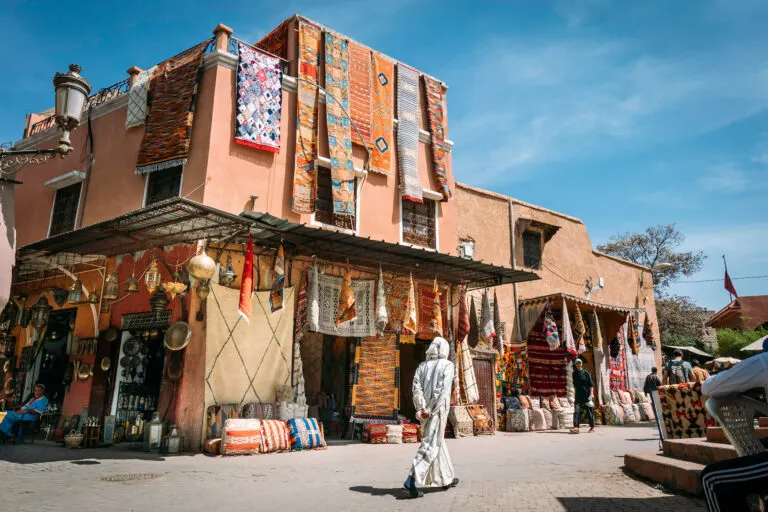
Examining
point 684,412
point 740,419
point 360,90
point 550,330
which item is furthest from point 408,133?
point 740,419

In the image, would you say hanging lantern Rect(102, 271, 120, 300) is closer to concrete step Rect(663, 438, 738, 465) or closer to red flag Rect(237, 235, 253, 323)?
red flag Rect(237, 235, 253, 323)

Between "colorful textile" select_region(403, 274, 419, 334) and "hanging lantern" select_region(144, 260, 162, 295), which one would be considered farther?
"colorful textile" select_region(403, 274, 419, 334)

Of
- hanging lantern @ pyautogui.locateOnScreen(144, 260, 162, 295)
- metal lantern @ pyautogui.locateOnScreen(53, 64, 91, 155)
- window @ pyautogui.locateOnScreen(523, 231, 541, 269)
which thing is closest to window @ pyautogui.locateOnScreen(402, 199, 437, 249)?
window @ pyautogui.locateOnScreen(523, 231, 541, 269)

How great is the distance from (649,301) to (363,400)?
1526cm

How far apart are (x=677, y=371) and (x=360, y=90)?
9404mm

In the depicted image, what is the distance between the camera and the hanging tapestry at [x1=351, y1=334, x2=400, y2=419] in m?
11.4

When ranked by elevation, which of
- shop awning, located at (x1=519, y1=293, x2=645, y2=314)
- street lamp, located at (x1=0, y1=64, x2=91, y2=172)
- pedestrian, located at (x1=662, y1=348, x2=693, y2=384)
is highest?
street lamp, located at (x1=0, y1=64, x2=91, y2=172)

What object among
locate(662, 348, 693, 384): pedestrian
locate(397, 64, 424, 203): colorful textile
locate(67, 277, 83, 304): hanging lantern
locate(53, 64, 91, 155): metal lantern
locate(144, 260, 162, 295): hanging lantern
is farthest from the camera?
locate(397, 64, 424, 203): colorful textile

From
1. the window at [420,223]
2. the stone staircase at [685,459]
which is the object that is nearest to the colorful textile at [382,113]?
the window at [420,223]

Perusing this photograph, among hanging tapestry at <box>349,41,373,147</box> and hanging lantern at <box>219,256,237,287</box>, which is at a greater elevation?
hanging tapestry at <box>349,41,373,147</box>

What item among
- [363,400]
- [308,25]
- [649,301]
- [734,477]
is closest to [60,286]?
[363,400]

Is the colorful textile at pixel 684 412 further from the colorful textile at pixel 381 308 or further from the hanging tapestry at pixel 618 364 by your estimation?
the hanging tapestry at pixel 618 364

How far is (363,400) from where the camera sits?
11.4m

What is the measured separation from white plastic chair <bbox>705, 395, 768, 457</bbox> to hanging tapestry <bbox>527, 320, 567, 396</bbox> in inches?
496
